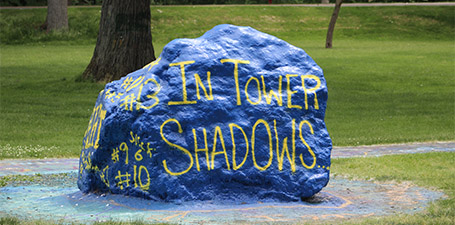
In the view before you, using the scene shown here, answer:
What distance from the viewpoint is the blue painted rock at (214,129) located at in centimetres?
681

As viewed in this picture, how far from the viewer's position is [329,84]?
63.6ft

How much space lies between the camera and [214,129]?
6.87 m

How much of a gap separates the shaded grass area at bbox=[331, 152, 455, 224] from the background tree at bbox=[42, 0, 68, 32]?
23867 mm

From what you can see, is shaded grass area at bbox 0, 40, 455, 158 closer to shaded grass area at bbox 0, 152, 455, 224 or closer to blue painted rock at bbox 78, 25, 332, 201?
shaded grass area at bbox 0, 152, 455, 224

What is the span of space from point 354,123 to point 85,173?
7.54 metres

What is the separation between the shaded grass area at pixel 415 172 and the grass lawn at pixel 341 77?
0.01 metres

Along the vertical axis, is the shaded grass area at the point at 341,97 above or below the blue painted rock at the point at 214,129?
below

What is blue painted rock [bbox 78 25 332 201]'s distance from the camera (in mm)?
6809

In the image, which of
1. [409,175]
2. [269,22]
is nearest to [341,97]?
[409,175]

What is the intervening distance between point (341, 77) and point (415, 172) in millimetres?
12444

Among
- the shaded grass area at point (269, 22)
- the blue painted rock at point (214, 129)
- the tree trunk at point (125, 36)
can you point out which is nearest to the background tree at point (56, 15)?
the shaded grass area at point (269, 22)

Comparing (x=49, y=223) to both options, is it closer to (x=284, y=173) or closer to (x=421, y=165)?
(x=284, y=173)

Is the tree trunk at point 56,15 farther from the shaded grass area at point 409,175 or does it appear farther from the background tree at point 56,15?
the shaded grass area at point 409,175

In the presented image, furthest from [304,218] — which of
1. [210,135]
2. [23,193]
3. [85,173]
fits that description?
[23,193]
